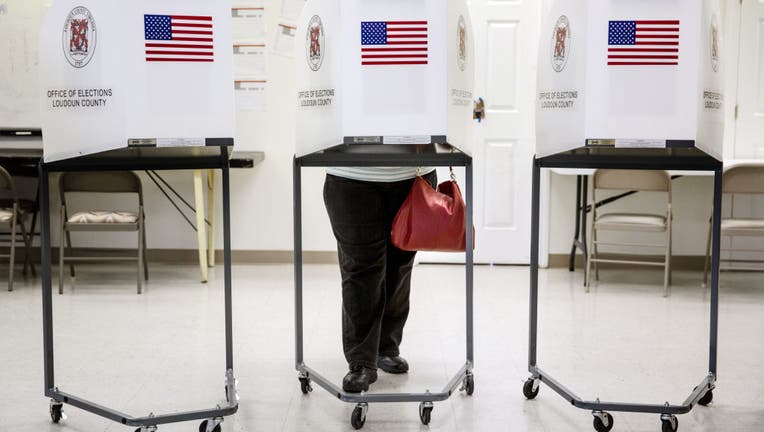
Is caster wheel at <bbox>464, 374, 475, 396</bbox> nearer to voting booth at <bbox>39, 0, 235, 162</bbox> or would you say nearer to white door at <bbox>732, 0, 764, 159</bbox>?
voting booth at <bbox>39, 0, 235, 162</bbox>

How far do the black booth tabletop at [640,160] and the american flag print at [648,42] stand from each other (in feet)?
1.01

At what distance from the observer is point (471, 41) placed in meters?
2.64

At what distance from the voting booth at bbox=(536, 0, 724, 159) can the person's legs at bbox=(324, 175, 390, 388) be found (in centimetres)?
72

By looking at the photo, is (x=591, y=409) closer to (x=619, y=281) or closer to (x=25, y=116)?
(x=619, y=281)

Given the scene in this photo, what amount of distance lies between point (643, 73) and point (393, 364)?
54.7 inches

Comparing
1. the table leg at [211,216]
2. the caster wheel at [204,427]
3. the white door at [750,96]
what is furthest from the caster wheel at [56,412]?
the white door at [750,96]

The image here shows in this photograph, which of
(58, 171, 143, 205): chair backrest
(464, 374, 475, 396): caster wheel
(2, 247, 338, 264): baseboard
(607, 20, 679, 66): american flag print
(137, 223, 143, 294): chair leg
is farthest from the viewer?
(2, 247, 338, 264): baseboard

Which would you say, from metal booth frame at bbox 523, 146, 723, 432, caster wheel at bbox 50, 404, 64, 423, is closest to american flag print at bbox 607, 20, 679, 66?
metal booth frame at bbox 523, 146, 723, 432

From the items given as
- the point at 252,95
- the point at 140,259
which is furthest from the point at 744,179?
the point at 140,259

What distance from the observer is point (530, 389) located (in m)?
2.87

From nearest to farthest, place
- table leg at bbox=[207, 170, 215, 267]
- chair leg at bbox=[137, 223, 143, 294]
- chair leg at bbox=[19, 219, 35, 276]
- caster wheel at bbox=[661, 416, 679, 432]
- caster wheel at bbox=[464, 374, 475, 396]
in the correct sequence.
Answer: caster wheel at bbox=[661, 416, 679, 432] < caster wheel at bbox=[464, 374, 475, 396] < chair leg at bbox=[137, 223, 143, 294] < chair leg at bbox=[19, 219, 35, 276] < table leg at bbox=[207, 170, 215, 267]

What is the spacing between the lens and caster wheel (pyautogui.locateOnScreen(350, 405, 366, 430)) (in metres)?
2.58

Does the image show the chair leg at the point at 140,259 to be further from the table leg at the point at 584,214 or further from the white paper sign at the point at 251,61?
the table leg at the point at 584,214

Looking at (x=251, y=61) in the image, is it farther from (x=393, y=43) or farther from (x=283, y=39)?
(x=393, y=43)
